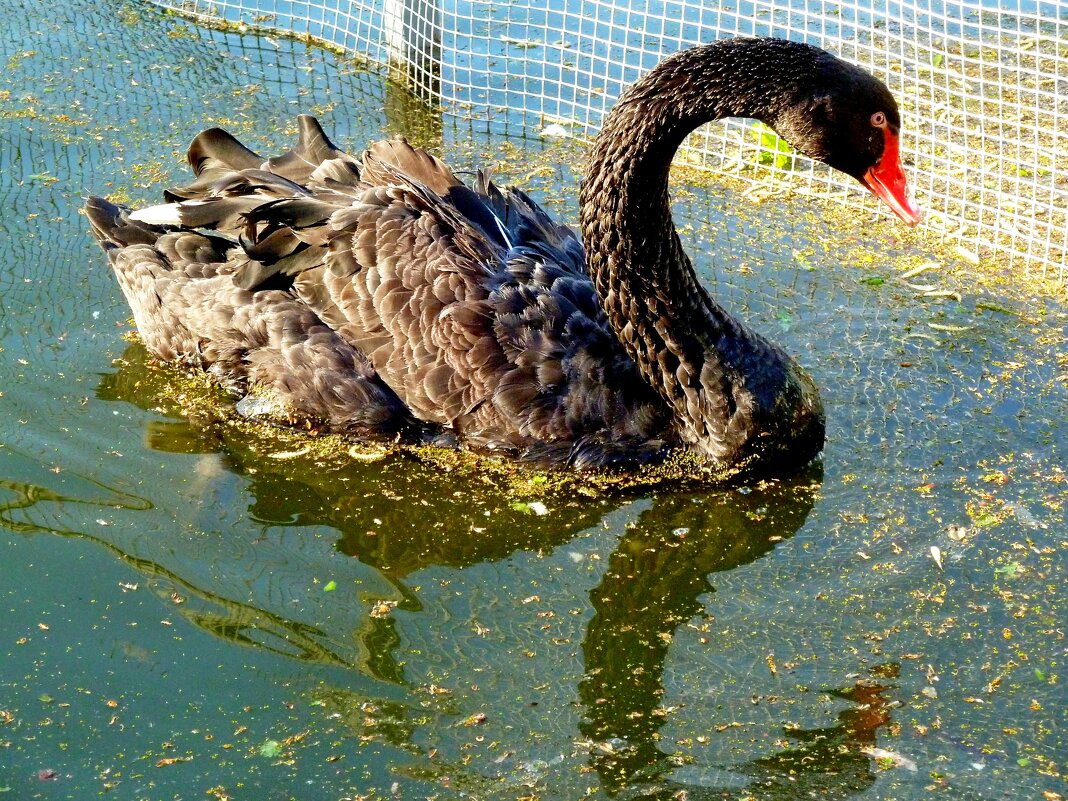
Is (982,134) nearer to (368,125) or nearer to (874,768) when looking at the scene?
(368,125)

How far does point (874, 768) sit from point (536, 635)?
126 centimetres

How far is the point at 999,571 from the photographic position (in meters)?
5.00

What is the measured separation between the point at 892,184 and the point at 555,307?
1.51 metres

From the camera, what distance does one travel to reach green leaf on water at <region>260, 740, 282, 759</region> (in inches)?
162

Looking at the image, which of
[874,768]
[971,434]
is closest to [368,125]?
[971,434]

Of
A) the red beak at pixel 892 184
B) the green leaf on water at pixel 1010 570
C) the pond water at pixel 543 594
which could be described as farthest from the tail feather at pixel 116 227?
the green leaf on water at pixel 1010 570

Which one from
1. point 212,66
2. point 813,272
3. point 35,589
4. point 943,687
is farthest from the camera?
point 212,66

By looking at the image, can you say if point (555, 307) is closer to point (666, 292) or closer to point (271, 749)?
point (666, 292)

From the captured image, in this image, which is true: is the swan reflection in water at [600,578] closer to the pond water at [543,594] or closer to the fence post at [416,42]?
the pond water at [543,594]

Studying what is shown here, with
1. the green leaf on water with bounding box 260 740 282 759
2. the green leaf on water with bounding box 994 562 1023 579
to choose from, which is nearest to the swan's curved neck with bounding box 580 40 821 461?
the green leaf on water with bounding box 994 562 1023 579

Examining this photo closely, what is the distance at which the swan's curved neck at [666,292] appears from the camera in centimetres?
529

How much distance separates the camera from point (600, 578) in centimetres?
504

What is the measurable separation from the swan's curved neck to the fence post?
418 centimetres

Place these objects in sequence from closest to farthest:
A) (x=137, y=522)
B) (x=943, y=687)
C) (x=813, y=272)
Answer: (x=943, y=687) → (x=137, y=522) → (x=813, y=272)
